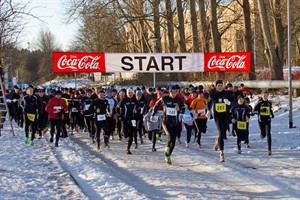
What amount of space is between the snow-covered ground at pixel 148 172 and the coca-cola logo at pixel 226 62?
7.00m

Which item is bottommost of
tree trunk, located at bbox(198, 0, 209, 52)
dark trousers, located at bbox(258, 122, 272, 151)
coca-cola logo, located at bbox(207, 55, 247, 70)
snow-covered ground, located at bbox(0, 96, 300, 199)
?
snow-covered ground, located at bbox(0, 96, 300, 199)

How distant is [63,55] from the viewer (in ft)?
72.3

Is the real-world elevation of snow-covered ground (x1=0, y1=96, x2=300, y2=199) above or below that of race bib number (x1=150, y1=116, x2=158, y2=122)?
below

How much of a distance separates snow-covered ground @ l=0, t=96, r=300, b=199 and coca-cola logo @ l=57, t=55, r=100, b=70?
22.6ft

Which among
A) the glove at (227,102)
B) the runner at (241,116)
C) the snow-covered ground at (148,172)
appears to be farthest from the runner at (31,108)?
the glove at (227,102)

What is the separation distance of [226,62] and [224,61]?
117mm

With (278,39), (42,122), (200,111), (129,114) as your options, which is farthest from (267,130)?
(278,39)

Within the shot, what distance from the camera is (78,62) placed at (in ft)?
72.6

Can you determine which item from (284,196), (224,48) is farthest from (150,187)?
(224,48)

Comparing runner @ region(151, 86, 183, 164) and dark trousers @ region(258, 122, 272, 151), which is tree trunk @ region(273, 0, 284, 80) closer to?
dark trousers @ region(258, 122, 272, 151)

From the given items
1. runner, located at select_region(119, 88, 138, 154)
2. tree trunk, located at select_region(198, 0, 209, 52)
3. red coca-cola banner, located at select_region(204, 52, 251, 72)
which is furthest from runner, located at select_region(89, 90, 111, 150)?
tree trunk, located at select_region(198, 0, 209, 52)

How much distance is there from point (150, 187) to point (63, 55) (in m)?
14.2

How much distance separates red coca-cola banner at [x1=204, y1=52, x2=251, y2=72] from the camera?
22.2 metres

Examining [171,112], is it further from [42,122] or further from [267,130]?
[42,122]
